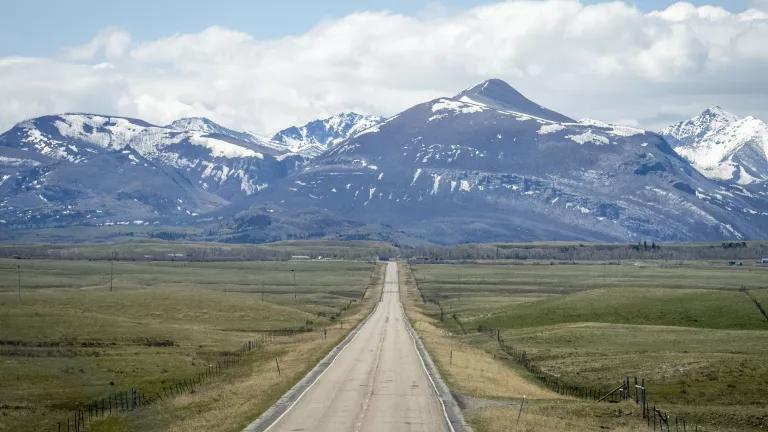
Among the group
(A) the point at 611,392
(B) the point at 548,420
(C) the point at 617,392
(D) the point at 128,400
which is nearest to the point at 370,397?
(B) the point at 548,420

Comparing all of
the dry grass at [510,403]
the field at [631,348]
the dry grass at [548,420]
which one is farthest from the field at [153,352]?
the field at [631,348]

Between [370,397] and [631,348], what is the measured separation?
42891mm

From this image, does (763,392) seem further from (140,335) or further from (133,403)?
(140,335)

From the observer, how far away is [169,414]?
61.0 metres

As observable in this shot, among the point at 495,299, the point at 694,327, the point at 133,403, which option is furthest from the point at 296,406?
the point at 495,299

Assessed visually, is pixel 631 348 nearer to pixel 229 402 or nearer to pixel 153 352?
pixel 153 352

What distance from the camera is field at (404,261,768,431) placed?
59.5 metres

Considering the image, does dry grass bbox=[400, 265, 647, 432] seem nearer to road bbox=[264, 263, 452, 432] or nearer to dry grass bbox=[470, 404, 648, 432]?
dry grass bbox=[470, 404, 648, 432]

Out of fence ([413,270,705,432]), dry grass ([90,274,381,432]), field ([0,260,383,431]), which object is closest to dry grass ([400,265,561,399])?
fence ([413,270,705,432])

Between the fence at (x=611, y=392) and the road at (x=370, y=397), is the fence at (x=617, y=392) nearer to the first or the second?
the fence at (x=611, y=392)

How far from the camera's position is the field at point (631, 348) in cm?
5952

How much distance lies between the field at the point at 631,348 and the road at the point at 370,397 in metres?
3.39

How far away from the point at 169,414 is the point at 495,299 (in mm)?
142039

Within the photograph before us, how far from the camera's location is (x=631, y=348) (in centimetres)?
9675
